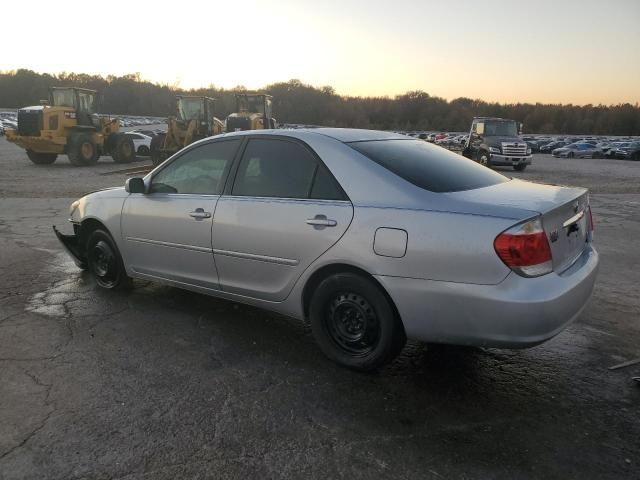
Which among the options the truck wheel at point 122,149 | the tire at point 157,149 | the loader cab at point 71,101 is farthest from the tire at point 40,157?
the tire at point 157,149

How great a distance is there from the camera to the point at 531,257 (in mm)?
2855

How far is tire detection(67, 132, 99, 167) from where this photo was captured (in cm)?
2058

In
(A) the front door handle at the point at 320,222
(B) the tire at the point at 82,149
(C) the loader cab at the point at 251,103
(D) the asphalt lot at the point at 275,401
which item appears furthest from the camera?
(C) the loader cab at the point at 251,103

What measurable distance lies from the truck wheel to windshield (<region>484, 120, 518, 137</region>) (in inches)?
619

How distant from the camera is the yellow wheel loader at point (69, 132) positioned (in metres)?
20.1

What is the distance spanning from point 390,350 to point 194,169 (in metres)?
2.26

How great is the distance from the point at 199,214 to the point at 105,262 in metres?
1.59

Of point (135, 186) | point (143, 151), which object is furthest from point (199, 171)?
point (143, 151)

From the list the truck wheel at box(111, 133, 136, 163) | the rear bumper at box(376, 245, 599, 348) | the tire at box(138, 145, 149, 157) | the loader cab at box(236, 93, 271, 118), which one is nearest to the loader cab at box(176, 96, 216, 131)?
the loader cab at box(236, 93, 271, 118)

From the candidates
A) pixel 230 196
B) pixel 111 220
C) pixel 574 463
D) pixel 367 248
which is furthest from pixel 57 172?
pixel 574 463

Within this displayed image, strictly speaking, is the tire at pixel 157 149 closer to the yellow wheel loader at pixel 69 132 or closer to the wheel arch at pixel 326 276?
the yellow wheel loader at pixel 69 132

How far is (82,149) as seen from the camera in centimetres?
2084

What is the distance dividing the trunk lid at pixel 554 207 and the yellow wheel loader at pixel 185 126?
18.9 m

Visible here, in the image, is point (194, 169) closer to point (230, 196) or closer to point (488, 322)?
point (230, 196)
